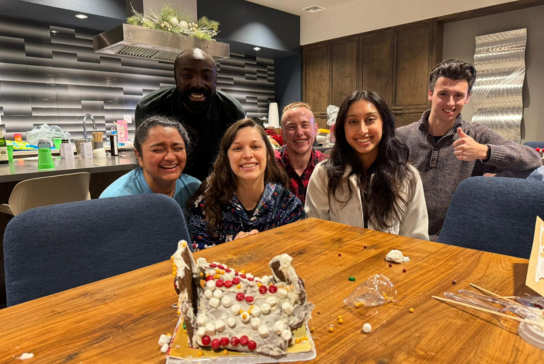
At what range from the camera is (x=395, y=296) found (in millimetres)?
802

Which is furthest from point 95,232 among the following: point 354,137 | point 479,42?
point 479,42

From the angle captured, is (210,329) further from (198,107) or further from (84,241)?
(198,107)

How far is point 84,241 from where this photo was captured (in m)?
1.08

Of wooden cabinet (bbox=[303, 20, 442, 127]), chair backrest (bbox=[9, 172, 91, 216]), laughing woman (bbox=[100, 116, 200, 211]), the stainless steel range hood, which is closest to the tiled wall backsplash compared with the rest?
the stainless steel range hood

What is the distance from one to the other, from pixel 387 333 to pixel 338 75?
6.42m

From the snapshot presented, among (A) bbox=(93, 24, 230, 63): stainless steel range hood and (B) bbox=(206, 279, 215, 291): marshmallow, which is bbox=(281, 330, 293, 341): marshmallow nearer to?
(B) bbox=(206, 279, 215, 291): marshmallow

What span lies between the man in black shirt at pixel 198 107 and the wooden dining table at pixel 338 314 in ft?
4.44

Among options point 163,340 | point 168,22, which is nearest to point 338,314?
point 163,340

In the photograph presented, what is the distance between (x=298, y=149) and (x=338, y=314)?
63.5 inches

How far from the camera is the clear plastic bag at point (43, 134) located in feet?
14.5

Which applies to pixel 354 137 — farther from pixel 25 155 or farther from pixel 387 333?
pixel 25 155

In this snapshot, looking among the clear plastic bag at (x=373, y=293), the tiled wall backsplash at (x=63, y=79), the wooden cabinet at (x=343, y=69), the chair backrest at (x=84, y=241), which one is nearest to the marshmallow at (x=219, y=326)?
the clear plastic bag at (x=373, y=293)

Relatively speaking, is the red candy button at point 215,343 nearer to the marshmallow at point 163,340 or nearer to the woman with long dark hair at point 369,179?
the marshmallow at point 163,340

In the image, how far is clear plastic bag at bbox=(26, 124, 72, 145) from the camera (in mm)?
4430
